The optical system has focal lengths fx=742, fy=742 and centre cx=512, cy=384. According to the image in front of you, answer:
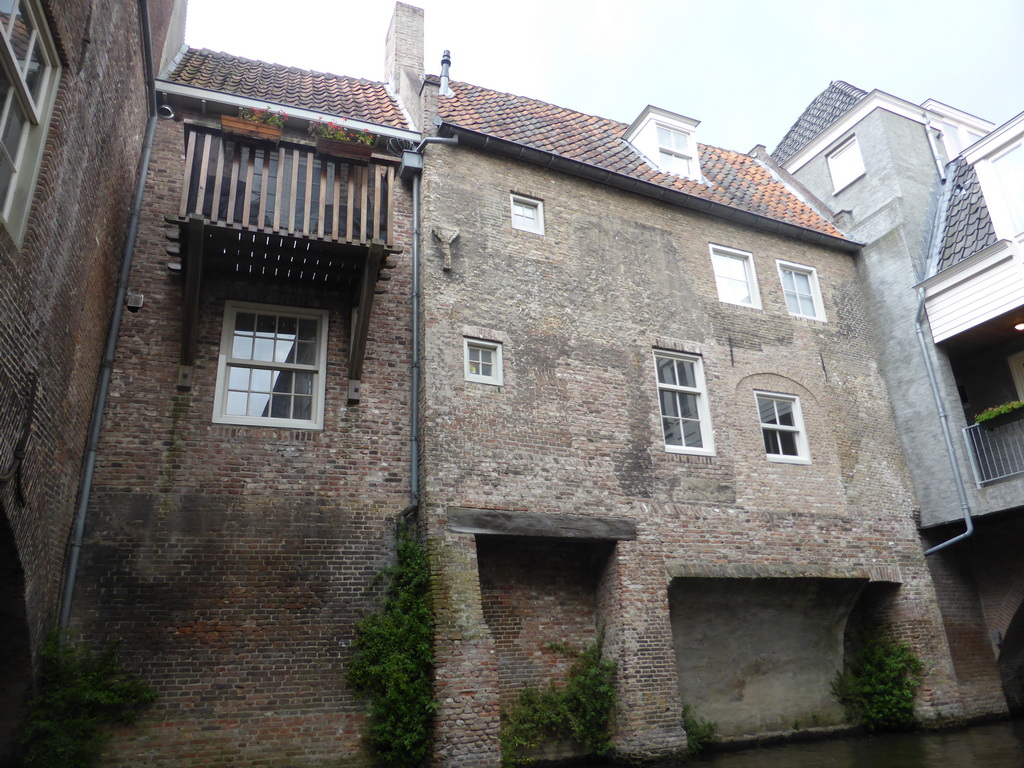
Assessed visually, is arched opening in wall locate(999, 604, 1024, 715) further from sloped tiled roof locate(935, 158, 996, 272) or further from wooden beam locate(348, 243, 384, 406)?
wooden beam locate(348, 243, 384, 406)

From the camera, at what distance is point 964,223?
50.9 ft

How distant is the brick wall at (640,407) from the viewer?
11.1 metres

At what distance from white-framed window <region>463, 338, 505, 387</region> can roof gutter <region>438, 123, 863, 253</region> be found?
3.85 metres

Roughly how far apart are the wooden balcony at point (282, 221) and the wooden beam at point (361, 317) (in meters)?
0.01

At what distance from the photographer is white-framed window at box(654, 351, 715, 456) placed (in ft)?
42.5

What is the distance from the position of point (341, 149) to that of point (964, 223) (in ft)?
42.0

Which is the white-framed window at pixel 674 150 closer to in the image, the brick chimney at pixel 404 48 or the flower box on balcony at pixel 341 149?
the brick chimney at pixel 404 48

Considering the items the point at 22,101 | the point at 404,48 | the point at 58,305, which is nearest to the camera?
the point at 22,101

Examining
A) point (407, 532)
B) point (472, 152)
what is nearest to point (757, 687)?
point (407, 532)

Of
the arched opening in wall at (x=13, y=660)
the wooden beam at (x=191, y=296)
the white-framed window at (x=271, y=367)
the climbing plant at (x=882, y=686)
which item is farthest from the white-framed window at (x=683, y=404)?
the arched opening in wall at (x=13, y=660)

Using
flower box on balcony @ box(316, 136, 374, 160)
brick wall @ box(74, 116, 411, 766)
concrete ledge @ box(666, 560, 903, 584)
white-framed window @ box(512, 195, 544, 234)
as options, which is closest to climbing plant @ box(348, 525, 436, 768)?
brick wall @ box(74, 116, 411, 766)

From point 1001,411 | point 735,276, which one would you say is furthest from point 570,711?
point 1001,411

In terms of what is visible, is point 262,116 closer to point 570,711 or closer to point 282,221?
point 282,221

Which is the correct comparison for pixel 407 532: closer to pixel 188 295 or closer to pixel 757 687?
pixel 188 295
